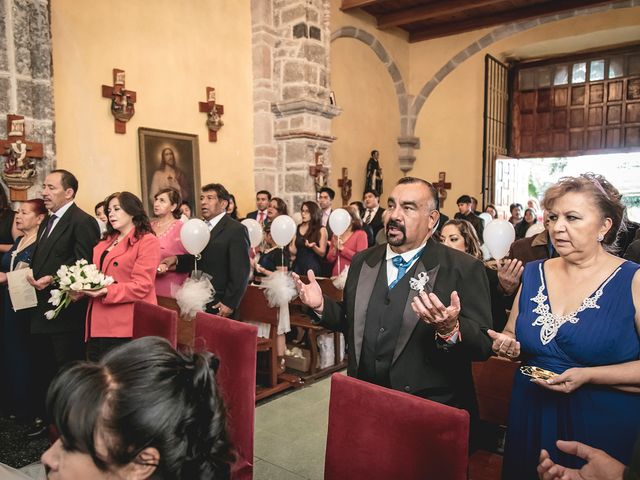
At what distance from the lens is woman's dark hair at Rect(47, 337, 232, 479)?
1027mm

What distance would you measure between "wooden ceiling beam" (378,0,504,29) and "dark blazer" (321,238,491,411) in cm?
849

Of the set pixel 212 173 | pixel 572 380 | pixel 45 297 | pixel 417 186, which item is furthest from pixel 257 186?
pixel 572 380

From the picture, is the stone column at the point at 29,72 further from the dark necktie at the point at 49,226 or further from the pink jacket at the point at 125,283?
the pink jacket at the point at 125,283

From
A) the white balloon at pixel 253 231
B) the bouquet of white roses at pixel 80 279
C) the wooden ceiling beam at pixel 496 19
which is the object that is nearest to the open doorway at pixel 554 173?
the wooden ceiling beam at pixel 496 19

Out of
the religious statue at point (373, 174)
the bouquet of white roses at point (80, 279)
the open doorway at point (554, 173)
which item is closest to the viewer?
the bouquet of white roses at point (80, 279)

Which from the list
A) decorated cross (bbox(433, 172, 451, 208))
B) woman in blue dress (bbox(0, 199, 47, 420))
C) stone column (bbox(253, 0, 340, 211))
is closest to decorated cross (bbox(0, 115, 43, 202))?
woman in blue dress (bbox(0, 199, 47, 420))

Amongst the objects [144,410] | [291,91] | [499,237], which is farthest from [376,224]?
[144,410]

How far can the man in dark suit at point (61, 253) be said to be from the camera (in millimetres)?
3332

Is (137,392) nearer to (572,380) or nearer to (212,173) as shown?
(572,380)

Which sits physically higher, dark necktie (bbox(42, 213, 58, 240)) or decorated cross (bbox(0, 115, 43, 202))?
decorated cross (bbox(0, 115, 43, 202))

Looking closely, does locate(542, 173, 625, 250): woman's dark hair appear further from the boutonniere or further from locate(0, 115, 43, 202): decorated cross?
locate(0, 115, 43, 202): decorated cross

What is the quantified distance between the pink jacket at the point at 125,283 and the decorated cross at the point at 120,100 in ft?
11.3

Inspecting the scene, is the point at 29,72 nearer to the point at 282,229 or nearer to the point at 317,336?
the point at 282,229

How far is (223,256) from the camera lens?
3.85m
